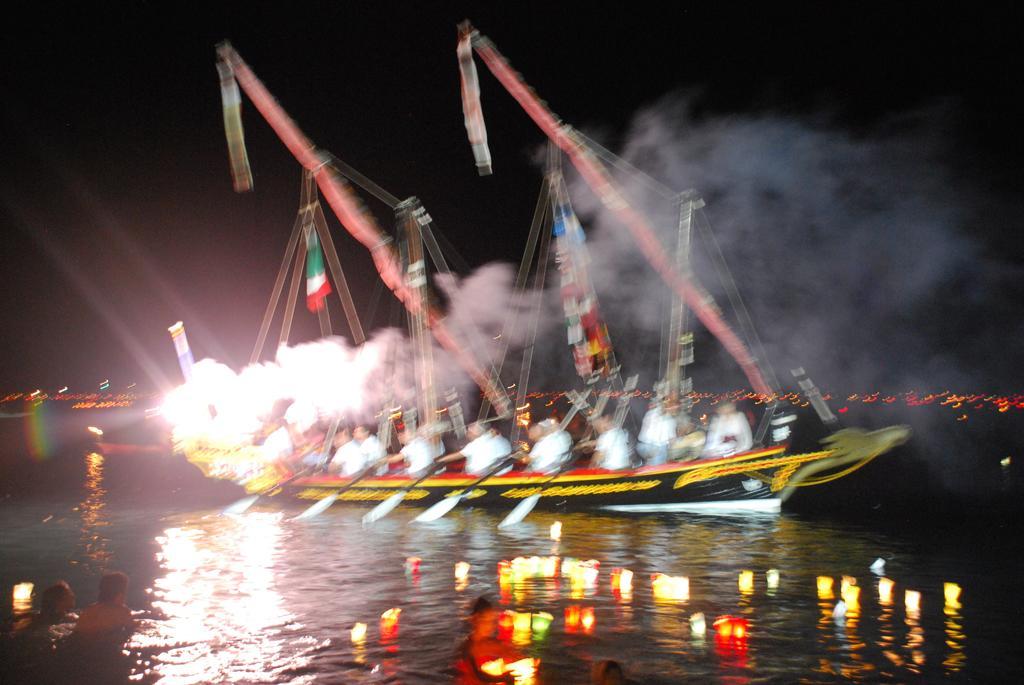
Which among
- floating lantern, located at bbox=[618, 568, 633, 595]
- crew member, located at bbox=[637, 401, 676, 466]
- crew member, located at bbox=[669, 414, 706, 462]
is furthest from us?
crew member, located at bbox=[637, 401, 676, 466]

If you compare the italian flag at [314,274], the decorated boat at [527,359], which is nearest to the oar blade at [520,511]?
the decorated boat at [527,359]

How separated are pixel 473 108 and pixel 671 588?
40.3 ft

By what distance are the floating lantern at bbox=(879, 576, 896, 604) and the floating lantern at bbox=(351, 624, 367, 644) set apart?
19.6 feet

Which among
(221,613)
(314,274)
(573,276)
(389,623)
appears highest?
(314,274)

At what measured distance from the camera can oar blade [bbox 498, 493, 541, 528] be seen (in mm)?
16672

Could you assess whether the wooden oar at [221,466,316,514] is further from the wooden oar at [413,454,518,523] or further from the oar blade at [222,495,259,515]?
the wooden oar at [413,454,518,523]

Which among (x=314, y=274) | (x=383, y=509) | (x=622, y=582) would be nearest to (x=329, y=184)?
(x=314, y=274)

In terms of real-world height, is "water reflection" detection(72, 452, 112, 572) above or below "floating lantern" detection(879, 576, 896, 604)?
above

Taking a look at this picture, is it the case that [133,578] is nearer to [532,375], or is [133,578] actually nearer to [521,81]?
[521,81]

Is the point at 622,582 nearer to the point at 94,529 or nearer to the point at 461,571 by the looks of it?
the point at 461,571

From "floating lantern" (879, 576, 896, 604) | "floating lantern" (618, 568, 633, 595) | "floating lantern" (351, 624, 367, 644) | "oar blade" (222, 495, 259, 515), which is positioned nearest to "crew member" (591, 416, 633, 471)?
"floating lantern" (618, 568, 633, 595)

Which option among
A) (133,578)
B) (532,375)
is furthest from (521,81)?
(532,375)

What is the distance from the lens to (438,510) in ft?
57.6

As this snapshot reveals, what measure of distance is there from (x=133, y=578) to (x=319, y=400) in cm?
1730
